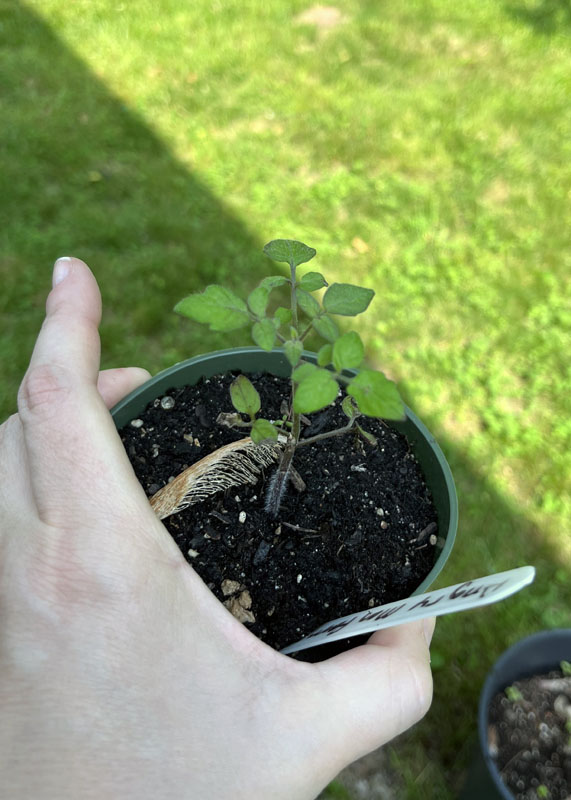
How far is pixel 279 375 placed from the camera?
1.38 m

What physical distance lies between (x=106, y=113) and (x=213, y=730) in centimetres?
322

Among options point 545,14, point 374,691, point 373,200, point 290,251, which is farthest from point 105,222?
point 545,14

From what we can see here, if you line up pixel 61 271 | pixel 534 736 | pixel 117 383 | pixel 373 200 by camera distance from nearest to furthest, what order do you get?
1. pixel 61 271
2. pixel 117 383
3. pixel 534 736
4. pixel 373 200

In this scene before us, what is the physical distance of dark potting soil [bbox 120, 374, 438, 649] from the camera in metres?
1.08

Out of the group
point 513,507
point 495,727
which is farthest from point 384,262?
point 495,727

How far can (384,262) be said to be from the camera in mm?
2668

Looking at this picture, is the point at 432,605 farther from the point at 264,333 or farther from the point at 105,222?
the point at 105,222

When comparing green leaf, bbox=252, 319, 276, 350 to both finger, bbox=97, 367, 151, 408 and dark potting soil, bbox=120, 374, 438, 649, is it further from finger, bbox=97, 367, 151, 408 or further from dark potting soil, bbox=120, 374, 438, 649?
finger, bbox=97, 367, 151, 408

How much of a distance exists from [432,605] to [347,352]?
14.5 inches

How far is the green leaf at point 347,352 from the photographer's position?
2.77 feet

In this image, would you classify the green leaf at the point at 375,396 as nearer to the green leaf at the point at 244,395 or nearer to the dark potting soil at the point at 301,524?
the green leaf at the point at 244,395

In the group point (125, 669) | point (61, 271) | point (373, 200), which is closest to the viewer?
point (125, 669)

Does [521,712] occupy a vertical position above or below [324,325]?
below

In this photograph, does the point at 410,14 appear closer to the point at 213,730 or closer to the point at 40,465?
the point at 40,465
